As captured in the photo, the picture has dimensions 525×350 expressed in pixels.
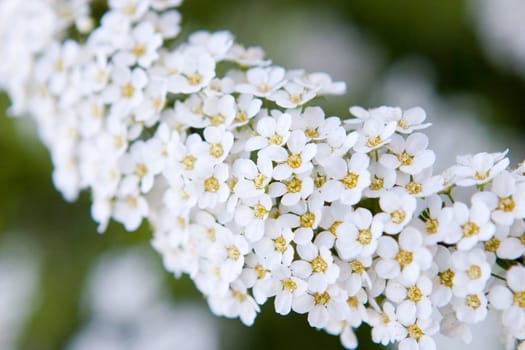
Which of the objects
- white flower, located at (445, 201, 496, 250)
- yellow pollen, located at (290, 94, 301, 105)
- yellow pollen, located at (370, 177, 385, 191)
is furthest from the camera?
yellow pollen, located at (290, 94, 301, 105)

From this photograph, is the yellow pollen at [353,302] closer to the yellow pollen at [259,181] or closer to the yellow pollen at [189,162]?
the yellow pollen at [259,181]

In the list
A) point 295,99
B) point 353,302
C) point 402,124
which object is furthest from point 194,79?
point 353,302

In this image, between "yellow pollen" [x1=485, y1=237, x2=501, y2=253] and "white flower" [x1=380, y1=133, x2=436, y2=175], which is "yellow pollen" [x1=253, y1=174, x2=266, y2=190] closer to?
"white flower" [x1=380, y1=133, x2=436, y2=175]

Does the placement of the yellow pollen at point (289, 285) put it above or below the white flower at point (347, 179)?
below

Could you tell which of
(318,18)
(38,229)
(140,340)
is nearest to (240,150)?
(140,340)

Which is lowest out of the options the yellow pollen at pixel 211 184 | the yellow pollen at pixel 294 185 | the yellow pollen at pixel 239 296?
the yellow pollen at pixel 239 296

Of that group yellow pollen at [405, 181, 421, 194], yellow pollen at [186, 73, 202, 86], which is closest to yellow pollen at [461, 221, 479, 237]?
yellow pollen at [405, 181, 421, 194]

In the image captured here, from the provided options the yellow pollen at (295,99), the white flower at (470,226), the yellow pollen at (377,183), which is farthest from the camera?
the yellow pollen at (295,99)

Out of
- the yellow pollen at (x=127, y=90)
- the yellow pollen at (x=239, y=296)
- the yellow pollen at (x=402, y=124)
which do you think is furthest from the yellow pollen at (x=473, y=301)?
the yellow pollen at (x=127, y=90)
